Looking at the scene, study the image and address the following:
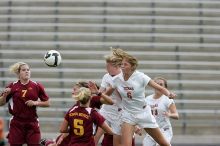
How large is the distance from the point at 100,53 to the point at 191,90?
96.7 inches

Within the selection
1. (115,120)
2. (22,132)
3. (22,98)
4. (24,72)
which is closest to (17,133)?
(22,132)

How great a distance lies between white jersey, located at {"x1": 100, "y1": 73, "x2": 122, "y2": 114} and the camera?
8641 mm

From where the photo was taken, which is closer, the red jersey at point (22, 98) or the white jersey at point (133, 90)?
the white jersey at point (133, 90)

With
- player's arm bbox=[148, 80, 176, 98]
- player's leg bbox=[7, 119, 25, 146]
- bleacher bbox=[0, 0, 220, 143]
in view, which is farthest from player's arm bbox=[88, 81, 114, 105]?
bleacher bbox=[0, 0, 220, 143]

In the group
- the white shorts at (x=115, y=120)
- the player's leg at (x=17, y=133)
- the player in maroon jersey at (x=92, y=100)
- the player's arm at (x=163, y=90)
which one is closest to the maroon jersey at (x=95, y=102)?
the player in maroon jersey at (x=92, y=100)

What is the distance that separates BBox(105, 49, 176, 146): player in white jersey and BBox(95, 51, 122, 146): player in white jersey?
0.26 meters

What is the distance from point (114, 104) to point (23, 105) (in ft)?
4.33

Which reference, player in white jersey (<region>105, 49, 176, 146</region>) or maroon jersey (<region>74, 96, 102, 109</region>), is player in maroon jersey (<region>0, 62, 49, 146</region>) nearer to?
maroon jersey (<region>74, 96, 102, 109</region>)

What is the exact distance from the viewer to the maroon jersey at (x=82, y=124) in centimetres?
764

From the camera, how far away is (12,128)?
9.32 meters

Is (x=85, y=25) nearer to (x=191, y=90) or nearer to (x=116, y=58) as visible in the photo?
(x=191, y=90)

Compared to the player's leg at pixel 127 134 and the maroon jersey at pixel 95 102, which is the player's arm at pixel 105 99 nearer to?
the maroon jersey at pixel 95 102

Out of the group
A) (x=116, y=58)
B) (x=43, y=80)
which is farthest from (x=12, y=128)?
(x=43, y=80)

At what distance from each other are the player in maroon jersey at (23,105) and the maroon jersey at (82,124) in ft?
5.17
